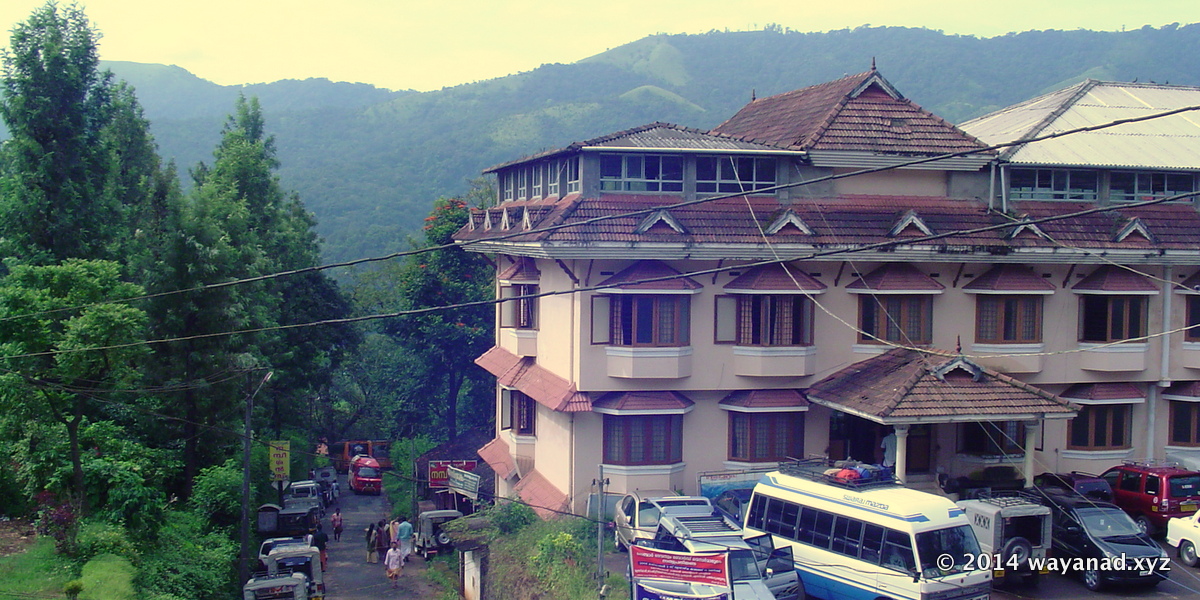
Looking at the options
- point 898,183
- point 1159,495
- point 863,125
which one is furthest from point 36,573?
point 1159,495

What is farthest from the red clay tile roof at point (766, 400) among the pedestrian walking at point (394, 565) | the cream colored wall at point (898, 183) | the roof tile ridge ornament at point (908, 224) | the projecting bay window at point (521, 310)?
the pedestrian walking at point (394, 565)

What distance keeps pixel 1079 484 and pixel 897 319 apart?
584 cm

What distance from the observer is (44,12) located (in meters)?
28.6

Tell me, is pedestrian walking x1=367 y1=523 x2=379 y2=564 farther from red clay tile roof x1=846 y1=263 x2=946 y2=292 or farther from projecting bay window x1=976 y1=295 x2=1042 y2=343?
projecting bay window x1=976 y1=295 x2=1042 y2=343

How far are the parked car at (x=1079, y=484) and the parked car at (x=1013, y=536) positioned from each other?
3.10 meters

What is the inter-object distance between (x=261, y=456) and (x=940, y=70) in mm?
153700

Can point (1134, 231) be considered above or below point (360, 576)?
above

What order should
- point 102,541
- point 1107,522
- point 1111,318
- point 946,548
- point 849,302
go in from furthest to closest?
1. point 1111,318
2. point 849,302
3. point 102,541
4. point 1107,522
5. point 946,548

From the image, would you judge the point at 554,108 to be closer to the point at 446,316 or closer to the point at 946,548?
the point at 446,316

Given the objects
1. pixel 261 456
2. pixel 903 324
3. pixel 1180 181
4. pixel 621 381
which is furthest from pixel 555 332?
pixel 1180 181

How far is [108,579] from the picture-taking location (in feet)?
61.0

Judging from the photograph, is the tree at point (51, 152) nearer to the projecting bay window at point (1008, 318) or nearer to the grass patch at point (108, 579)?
the grass patch at point (108, 579)

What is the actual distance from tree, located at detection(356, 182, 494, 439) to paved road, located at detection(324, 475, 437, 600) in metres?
11.3

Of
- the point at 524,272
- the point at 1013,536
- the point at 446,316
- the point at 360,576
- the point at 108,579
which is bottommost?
the point at 360,576
